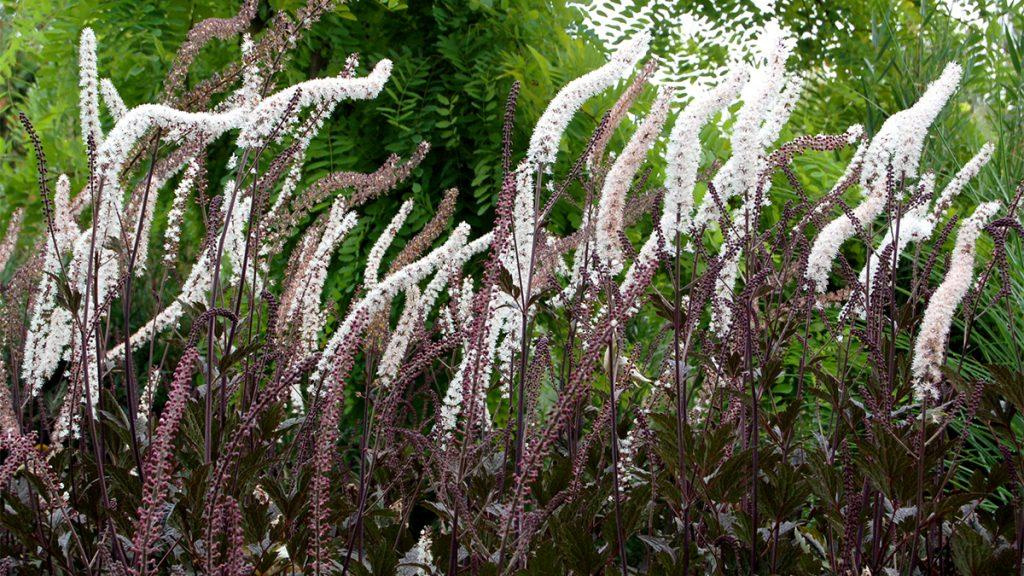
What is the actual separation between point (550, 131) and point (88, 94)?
1002 millimetres

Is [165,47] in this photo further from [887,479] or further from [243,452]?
[887,479]

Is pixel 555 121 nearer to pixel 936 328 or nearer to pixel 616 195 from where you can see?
pixel 616 195

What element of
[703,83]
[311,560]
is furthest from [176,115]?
[703,83]

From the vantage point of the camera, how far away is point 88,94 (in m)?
2.14

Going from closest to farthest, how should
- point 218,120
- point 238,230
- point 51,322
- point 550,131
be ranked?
1. point 218,120
2. point 550,131
3. point 51,322
4. point 238,230

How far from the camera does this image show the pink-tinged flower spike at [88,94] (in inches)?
82.7

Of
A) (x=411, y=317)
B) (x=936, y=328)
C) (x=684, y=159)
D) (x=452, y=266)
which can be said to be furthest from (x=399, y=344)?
(x=936, y=328)

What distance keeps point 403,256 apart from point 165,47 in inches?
115

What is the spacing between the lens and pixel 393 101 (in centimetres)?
480

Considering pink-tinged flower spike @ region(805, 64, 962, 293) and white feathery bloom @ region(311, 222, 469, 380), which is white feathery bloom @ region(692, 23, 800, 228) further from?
white feathery bloom @ region(311, 222, 469, 380)

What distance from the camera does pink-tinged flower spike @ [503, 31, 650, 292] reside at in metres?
1.90

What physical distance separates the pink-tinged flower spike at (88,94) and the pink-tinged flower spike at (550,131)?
0.87 m

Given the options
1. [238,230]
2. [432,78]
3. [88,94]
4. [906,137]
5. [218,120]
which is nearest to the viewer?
[218,120]

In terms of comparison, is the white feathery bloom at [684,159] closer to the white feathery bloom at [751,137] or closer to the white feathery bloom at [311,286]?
the white feathery bloom at [751,137]
